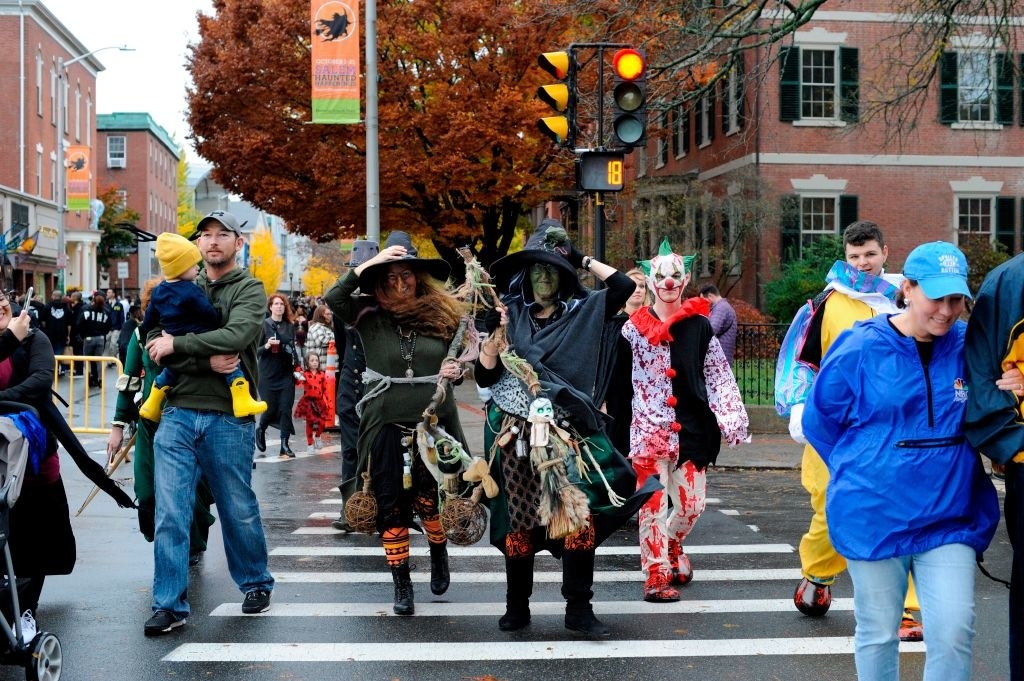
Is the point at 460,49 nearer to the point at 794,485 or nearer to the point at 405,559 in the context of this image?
the point at 794,485

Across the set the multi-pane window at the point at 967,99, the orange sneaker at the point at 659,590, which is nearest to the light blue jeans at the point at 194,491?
the orange sneaker at the point at 659,590

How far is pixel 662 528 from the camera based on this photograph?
6.97m

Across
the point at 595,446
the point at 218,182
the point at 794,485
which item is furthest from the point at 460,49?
the point at 595,446

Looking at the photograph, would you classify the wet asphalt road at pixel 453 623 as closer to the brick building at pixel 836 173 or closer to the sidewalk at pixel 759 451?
the sidewalk at pixel 759 451

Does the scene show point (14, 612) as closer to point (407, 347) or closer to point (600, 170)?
point (407, 347)

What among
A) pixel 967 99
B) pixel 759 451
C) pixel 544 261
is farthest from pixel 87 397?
pixel 967 99

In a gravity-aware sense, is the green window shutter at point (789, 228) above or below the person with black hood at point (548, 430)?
above

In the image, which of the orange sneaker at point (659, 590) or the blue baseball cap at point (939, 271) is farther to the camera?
the orange sneaker at point (659, 590)

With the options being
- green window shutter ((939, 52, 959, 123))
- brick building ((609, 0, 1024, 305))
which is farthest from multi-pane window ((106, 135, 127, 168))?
green window shutter ((939, 52, 959, 123))

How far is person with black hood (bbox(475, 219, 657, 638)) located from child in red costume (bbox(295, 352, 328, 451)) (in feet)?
26.4

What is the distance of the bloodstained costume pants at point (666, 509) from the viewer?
696cm

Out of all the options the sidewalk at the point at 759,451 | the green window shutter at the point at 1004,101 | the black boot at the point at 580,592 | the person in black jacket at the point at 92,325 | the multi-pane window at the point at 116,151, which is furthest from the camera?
the multi-pane window at the point at 116,151

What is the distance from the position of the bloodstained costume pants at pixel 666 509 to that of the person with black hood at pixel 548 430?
0.79 m

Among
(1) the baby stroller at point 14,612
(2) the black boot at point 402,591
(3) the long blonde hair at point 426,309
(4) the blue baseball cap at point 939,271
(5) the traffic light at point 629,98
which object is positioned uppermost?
(5) the traffic light at point 629,98
